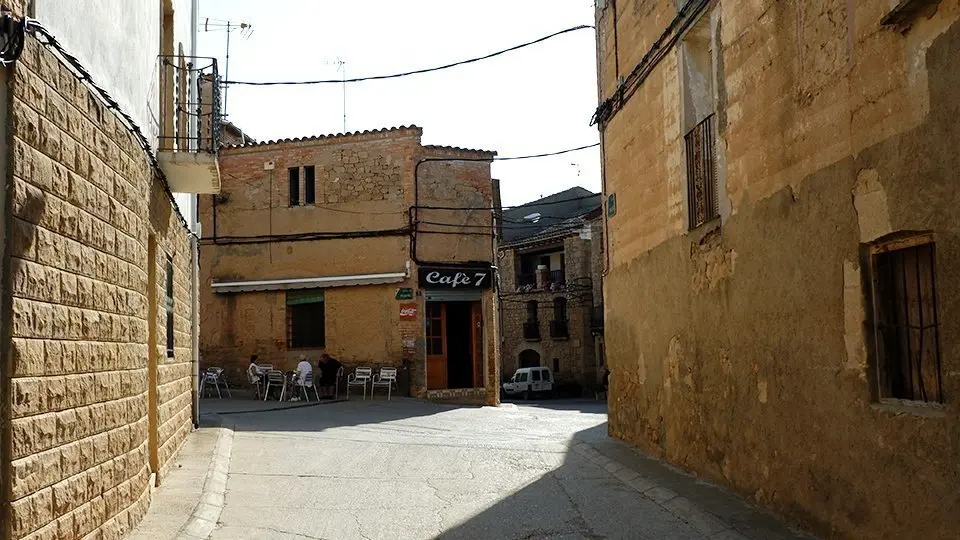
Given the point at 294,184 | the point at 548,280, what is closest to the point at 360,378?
the point at 294,184

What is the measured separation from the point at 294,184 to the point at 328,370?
547 cm

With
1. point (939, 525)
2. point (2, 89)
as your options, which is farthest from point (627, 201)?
point (2, 89)

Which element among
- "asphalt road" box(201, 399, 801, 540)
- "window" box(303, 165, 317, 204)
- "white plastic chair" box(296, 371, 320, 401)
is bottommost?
"asphalt road" box(201, 399, 801, 540)

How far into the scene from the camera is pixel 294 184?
2478 cm

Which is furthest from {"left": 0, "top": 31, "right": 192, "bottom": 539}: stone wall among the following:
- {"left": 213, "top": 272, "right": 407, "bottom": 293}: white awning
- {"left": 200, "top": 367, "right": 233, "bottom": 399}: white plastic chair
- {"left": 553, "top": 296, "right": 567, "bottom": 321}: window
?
{"left": 553, "top": 296, "right": 567, "bottom": 321}: window

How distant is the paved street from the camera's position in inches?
297

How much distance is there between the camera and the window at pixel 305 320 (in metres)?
24.0

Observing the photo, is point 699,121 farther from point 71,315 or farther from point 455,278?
point 455,278

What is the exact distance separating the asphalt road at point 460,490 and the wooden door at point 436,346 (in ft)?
26.7

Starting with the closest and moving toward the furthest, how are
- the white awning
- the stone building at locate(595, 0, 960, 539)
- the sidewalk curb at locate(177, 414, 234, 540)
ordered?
1. the stone building at locate(595, 0, 960, 539)
2. the sidewalk curb at locate(177, 414, 234, 540)
3. the white awning

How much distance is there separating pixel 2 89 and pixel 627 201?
9.32 m

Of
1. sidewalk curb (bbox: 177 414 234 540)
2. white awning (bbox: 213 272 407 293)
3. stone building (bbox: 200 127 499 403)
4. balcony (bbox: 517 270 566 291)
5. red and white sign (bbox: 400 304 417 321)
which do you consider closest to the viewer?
sidewalk curb (bbox: 177 414 234 540)

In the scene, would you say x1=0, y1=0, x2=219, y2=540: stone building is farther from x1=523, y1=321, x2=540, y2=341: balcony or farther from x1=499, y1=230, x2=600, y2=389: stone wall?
x1=523, y1=321, x2=540, y2=341: balcony

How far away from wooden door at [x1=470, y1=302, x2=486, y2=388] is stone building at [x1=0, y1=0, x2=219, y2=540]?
15295mm
